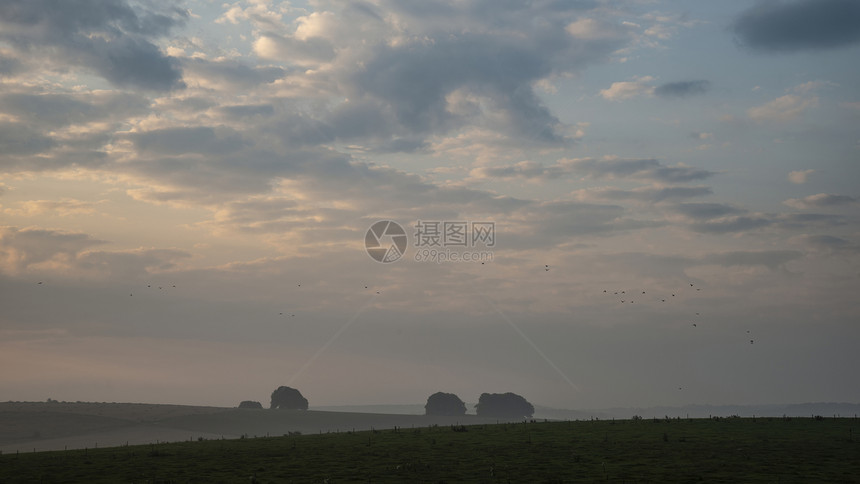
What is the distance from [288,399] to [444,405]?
144ft

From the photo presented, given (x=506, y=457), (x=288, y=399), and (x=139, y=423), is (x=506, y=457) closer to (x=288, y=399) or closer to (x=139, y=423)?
(x=139, y=423)

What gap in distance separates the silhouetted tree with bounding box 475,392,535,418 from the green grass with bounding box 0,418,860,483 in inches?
5406

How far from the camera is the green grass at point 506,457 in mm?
38250

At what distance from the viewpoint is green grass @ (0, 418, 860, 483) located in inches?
1506

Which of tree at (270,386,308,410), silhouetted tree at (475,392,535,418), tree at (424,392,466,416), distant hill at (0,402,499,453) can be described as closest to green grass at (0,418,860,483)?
distant hill at (0,402,499,453)

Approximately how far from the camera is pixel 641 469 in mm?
38812

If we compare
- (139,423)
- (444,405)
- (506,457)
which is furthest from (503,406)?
(506,457)

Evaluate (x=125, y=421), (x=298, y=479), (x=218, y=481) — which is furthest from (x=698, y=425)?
(x=125, y=421)

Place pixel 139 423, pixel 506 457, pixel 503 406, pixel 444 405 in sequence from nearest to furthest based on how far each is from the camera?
1. pixel 506 457
2. pixel 139 423
3. pixel 444 405
4. pixel 503 406

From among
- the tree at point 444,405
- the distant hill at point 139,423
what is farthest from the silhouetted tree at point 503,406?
the distant hill at point 139,423

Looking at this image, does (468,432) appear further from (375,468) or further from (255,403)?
(255,403)

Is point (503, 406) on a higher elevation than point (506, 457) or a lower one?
lower

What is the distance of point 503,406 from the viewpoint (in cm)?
→ 19350

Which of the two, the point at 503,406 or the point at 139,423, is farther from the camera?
the point at 503,406
